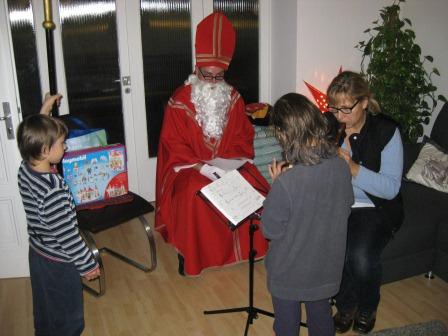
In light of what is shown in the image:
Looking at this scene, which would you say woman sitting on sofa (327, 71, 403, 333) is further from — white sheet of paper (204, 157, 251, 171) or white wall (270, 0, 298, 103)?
white wall (270, 0, 298, 103)

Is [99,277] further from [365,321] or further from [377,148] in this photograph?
[377,148]

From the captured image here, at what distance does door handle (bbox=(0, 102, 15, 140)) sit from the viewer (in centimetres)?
262

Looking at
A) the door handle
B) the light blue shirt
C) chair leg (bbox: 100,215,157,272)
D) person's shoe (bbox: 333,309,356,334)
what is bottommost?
person's shoe (bbox: 333,309,356,334)

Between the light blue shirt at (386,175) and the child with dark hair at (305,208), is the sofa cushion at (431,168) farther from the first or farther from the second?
the child with dark hair at (305,208)

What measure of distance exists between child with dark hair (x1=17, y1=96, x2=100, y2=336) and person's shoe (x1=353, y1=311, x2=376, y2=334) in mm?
1444

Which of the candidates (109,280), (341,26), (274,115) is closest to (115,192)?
(109,280)

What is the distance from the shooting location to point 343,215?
1.66 metres

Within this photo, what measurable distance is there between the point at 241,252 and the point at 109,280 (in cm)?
93

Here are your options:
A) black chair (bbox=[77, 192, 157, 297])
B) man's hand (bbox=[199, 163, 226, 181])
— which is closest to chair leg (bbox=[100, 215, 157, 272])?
black chair (bbox=[77, 192, 157, 297])

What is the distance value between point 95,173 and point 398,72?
2686 millimetres

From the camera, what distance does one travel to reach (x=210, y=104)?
306 cm

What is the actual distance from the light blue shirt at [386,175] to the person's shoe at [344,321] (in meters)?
0.69

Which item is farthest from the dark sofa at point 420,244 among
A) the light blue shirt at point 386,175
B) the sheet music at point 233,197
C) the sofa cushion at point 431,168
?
the sheet music at point 233,197

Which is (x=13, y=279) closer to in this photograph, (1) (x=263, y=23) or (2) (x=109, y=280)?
(2) (x=109, y=280)
